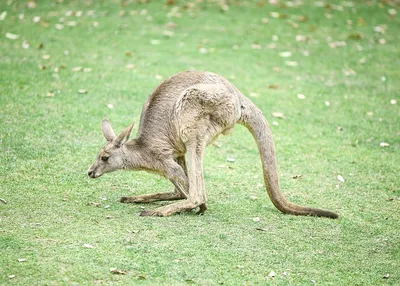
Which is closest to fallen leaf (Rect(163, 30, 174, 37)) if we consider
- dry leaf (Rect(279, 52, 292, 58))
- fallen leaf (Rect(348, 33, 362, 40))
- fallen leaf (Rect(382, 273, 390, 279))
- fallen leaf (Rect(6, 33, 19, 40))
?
dry leaf (Rect(279, 52, 292, 58))

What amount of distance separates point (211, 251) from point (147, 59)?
224 inches

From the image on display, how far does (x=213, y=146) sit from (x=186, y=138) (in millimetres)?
1914

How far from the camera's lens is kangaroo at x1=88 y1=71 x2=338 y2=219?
17.2ft

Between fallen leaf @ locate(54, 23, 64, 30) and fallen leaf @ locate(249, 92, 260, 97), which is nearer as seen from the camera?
fallen leaf @ locate(249, 92, 260, 97)

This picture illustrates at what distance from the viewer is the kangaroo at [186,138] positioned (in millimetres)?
5230

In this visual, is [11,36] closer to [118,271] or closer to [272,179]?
[272,179]

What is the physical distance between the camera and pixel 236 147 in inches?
280

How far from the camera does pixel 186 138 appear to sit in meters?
5.23

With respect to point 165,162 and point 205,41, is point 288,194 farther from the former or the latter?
point 205,41

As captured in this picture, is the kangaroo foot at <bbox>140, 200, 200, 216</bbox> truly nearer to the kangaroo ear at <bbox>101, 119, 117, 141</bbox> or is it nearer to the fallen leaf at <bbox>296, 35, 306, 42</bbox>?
the kangaroo ear at <bbox>101, 119, 117, 141</bbox>

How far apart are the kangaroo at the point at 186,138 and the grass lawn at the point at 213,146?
21 centimetres

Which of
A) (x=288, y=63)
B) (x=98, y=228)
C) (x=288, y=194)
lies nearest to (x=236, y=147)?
(x=288, y=194)

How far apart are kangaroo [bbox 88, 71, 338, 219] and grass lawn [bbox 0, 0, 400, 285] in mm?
208

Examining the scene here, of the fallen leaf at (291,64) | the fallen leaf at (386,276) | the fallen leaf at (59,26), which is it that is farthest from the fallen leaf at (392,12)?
the fallen leaf at (386,276)
